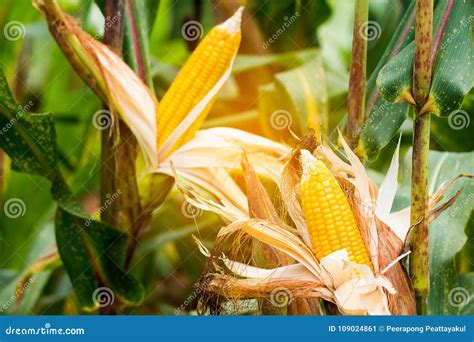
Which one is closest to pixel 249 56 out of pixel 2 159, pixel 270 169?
pixel 270 169

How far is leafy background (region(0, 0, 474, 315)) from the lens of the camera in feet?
3.82

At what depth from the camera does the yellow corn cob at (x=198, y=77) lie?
112cm

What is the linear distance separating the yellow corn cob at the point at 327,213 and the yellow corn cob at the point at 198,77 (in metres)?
0.25

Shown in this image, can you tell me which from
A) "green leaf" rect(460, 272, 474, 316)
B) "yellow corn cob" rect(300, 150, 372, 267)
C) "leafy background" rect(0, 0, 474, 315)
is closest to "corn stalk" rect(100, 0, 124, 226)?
"leafy background" rect(0, 0, 474, 315)

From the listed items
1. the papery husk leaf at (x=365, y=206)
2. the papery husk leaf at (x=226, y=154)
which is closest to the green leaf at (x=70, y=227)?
the papery husk leaf at (x=226, y=154)

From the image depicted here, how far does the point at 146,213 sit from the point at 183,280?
7.9 inches

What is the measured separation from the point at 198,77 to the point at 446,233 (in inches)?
17.7

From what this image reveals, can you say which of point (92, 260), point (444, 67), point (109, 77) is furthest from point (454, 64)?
point (92, 260)

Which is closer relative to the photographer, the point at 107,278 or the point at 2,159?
the point at 107,278

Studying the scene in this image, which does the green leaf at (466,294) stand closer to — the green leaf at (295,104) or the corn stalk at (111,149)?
the green leaf at (295,104)

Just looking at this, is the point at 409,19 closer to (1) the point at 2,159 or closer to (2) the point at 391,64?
(2) the point at 391,64

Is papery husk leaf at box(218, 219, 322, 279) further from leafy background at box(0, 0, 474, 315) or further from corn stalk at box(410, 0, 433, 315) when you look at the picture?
leafy background at box(0, 0, 474, 315)

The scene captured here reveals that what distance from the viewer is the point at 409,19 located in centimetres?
115

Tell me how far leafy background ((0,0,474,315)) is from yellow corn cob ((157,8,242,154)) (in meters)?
0.08
